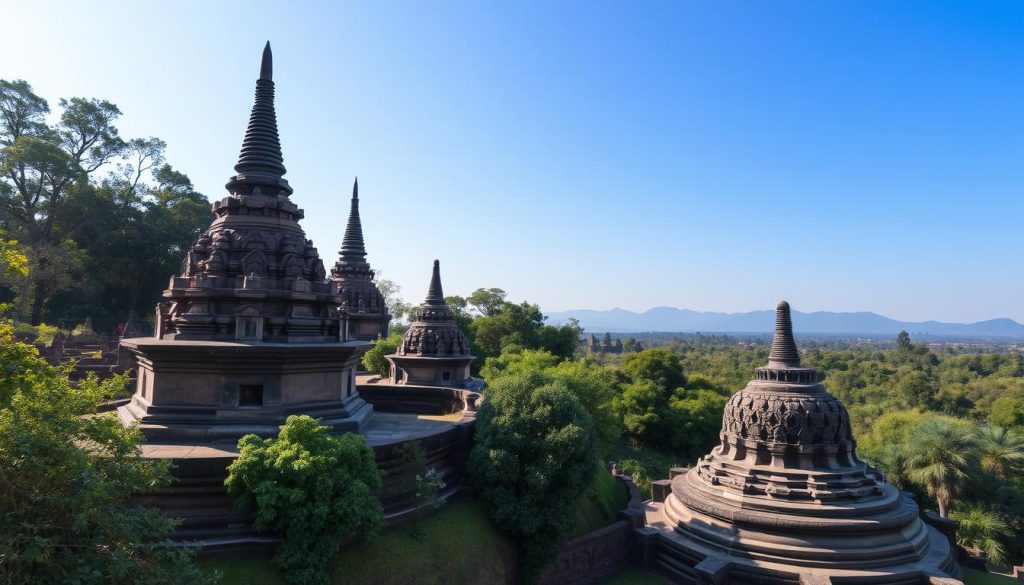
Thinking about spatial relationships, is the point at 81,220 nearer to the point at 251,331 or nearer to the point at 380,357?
the point at 380,357

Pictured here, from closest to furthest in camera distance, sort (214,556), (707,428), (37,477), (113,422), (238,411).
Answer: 1. (37,477)
2. (113,422)
3. (214,556)
4. (238,411)
5. (707,428)

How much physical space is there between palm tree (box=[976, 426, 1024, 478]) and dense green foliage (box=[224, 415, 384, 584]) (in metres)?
35.4

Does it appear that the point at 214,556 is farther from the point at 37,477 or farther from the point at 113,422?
the point at 37,477

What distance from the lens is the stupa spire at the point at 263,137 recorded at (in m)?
19.6

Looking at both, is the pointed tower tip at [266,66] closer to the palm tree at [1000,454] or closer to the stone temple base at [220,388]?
the stone temple base at [220,388]

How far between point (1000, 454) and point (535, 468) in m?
32.2

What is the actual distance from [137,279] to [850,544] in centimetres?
6296

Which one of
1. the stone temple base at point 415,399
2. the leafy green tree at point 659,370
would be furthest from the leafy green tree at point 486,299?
the stone temple base at point 415,399

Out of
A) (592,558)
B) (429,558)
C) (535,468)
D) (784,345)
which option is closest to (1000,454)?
(784,345)

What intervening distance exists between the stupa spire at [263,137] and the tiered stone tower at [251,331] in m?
0.04

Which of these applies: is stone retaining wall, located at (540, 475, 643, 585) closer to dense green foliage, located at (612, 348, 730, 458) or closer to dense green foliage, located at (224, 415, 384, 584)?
dense green foliage, located at (224, 415, 384, 584)

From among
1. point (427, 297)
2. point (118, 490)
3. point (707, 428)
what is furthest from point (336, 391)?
point (707, 428)

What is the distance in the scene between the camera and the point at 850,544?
20.4 metres

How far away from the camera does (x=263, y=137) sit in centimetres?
1998
